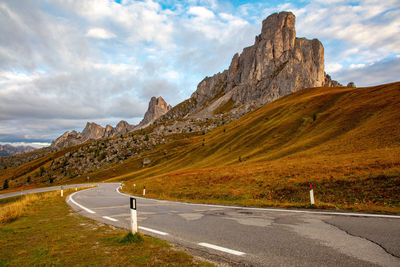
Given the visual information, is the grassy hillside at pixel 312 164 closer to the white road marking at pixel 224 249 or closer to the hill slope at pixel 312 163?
the hill slope at pixel 312 163

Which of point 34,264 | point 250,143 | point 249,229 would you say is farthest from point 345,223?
point 250,143

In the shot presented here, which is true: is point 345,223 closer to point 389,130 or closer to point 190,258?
point 190,258

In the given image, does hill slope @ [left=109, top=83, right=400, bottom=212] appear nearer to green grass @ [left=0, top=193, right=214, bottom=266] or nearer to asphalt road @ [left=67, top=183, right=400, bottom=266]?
asphalt road @ [left=67, top=183, right=400, bottom=266]

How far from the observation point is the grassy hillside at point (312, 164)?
14242mm

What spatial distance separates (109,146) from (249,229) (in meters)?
169

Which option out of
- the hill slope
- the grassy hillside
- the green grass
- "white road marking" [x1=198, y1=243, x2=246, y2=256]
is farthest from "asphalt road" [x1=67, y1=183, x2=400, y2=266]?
the hill slope

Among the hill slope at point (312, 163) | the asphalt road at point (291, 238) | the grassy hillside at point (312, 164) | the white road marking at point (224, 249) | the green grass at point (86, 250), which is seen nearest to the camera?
the asphalt road at point (291, 238)

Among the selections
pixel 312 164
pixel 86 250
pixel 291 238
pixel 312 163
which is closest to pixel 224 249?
pixel 291 238

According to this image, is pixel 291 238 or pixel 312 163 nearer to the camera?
pixel 291 238

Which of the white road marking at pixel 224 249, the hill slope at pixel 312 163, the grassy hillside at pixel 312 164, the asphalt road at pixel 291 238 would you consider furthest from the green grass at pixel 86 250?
the hill slope at pixel 312 163

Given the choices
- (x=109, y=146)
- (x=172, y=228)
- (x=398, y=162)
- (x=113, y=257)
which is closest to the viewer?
(x=113, y=257)

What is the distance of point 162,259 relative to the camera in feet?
16.8

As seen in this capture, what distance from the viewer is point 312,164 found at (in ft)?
77.2

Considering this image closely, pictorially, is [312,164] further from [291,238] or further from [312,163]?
[291,238]
